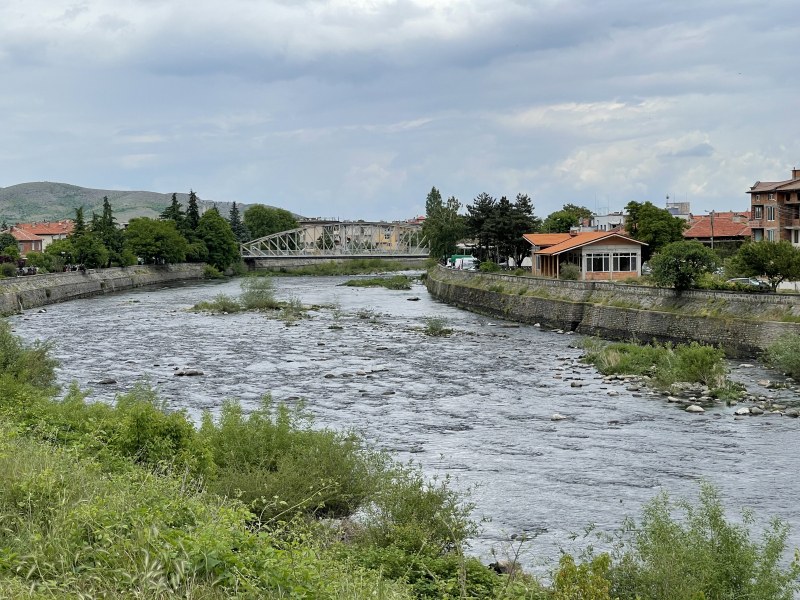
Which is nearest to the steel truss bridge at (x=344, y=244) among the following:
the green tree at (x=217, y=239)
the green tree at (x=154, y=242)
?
the green tree at (x=217, y=239)

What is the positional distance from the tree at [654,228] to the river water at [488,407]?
71.8 feet

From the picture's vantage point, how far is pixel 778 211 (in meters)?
71.6

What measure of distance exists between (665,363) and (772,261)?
505 inches

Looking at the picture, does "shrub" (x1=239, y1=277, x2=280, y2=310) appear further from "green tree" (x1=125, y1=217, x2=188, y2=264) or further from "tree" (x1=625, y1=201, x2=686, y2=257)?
"green tree" (x1=125, y1=217, x2=188, y2=264)

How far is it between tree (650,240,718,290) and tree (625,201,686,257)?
2929 centimetres

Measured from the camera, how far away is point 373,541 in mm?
14297

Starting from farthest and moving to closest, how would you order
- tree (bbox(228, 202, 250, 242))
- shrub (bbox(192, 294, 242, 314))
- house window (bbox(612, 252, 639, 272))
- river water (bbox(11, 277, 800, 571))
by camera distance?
tree (bbox(228, 202, 250, 242)) → shrub (bbox(192, 294, 242, 314)) → house window (bbox(612, 252, 639, 272)) → river water (bbox(11, 277, 800, 571))

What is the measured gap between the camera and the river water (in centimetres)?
1894

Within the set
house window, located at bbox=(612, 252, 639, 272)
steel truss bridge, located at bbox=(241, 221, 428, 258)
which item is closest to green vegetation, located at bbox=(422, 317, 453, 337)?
house window, located at bbox=(612, 252, 639, 272)

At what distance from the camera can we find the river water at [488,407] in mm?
18938

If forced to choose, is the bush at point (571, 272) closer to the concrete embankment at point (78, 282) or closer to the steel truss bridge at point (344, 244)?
the concrete embankment at point (78, 282)

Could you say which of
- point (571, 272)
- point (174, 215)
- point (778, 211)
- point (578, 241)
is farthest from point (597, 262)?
point (174, 215)

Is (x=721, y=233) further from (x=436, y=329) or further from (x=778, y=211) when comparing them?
(x=436, y=329)

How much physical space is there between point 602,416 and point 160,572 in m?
21.4
